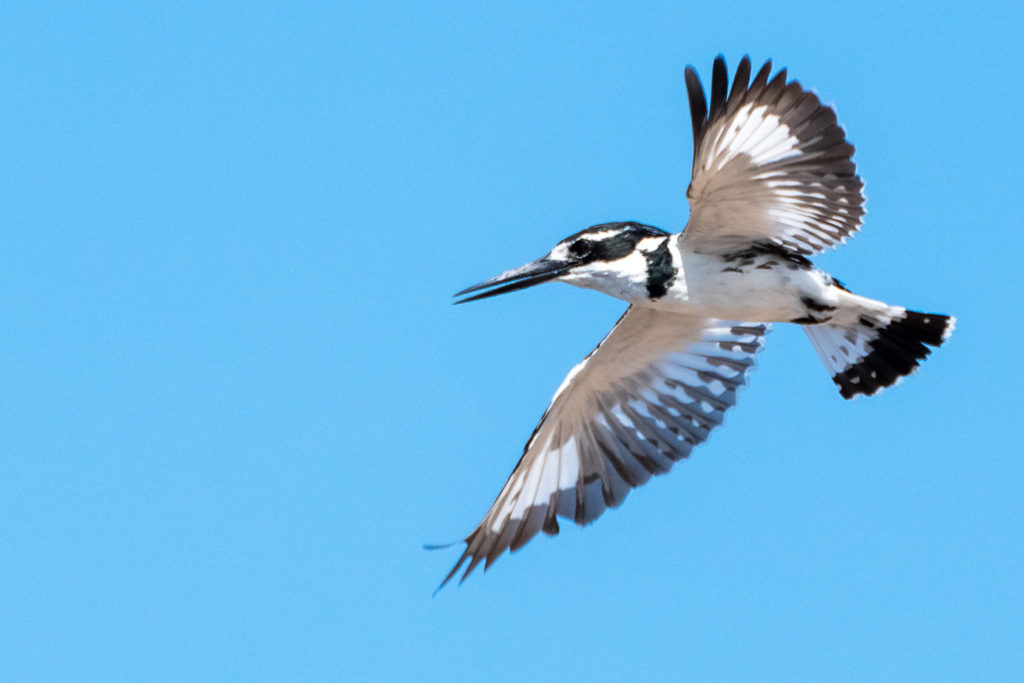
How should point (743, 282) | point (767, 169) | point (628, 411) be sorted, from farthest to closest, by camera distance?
1. point (628, 411)
2. point (743, 282)
3. point (767, 169)

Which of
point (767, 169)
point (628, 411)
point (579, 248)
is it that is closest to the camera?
point (767, 169)

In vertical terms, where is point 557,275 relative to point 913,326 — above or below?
above

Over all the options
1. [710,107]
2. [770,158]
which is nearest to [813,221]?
[770,158]

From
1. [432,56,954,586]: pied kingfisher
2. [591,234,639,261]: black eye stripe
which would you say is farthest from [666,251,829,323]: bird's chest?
[591,234,639,261]: black eye stripe

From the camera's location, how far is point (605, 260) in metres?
5.93

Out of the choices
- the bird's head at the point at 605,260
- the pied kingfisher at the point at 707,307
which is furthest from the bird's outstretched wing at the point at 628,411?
the bird's head at the point at 605,260

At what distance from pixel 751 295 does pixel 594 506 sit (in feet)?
5.22

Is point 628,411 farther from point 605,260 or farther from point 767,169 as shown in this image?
point 767,169

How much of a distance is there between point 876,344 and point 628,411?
1.43 m

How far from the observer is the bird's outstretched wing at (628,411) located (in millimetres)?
6980

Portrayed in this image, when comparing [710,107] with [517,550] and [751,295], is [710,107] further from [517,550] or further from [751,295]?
[517,550]

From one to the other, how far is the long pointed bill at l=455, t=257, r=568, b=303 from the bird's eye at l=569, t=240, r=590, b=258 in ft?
0.21

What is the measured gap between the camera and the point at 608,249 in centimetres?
593

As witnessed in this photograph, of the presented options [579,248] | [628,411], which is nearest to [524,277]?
[579,248]
